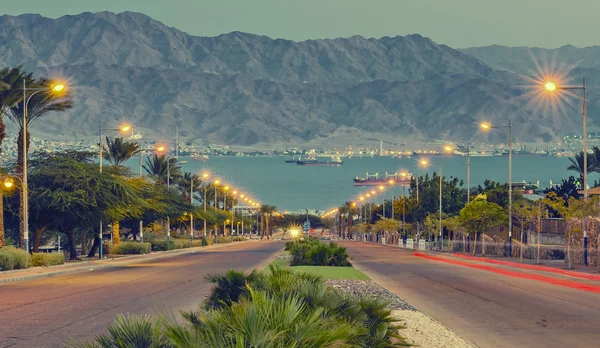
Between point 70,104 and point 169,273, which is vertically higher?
point 70,104

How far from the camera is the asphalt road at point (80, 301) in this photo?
18.3 meters

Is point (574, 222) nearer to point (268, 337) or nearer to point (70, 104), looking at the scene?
point (70, 104)

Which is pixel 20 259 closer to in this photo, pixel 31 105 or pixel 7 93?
pixel 7 93

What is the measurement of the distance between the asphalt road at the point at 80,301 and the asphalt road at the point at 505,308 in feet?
Answer: 21.3

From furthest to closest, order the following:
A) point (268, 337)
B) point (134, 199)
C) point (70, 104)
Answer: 1. point (134, 199)
2. point (70, 104)
3. point (268, 337)

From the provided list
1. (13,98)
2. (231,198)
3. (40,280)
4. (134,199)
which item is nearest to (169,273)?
(40,280)

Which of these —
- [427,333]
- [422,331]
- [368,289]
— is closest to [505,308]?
[368,289]

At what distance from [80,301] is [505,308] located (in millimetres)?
11736

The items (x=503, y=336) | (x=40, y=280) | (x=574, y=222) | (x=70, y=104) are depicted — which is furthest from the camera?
(x=70, y=104)

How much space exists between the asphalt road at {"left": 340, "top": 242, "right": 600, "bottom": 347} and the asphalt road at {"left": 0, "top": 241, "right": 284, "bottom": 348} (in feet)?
21.3

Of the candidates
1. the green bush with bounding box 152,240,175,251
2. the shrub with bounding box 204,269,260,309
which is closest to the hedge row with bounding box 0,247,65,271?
the shrub with bounding box 204,269,260,309

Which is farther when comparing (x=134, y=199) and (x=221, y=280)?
(x=134, y=199)

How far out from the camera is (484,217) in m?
65.6

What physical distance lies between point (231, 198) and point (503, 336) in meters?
170
